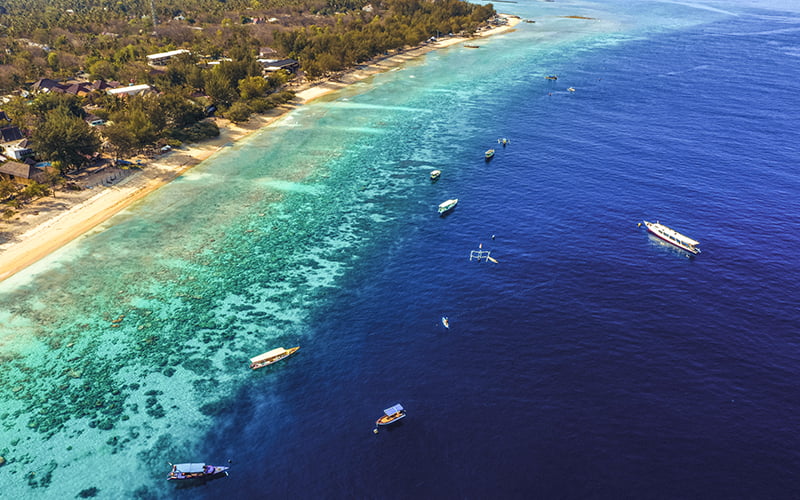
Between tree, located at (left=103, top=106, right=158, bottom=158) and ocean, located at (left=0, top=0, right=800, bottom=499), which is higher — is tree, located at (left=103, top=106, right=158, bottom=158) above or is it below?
above

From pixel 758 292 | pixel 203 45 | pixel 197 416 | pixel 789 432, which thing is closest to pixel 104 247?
pixel 197 416

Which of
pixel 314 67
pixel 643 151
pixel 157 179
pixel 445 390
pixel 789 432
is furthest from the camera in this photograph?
pixel 314 67

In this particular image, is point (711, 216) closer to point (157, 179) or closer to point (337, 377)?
point (337, 377)

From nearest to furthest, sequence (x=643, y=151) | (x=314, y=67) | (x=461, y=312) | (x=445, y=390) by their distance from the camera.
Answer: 1. (x=445, y=390)
2. (x=461, y=312)
3. (x=643, y=151)
4. (x=314, y=67)

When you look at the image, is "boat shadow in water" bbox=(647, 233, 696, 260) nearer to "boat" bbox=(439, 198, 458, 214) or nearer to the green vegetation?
"boat" bbox=(439, 198, 458, 214)

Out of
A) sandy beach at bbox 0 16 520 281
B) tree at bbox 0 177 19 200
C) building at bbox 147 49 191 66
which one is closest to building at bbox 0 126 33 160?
tree at bbox 0 177 19 200

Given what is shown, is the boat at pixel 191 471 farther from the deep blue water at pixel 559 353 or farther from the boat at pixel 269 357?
the boat at pixel 269 357

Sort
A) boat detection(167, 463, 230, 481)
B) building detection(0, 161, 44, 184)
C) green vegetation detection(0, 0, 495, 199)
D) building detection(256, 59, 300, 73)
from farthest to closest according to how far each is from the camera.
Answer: building detection(256, 59, 300, 73) → green vegetation detection(0, 0, 495, 199) → building detection(0, 161, 44, 184) → boat detection(167, 463, 230, 481)
